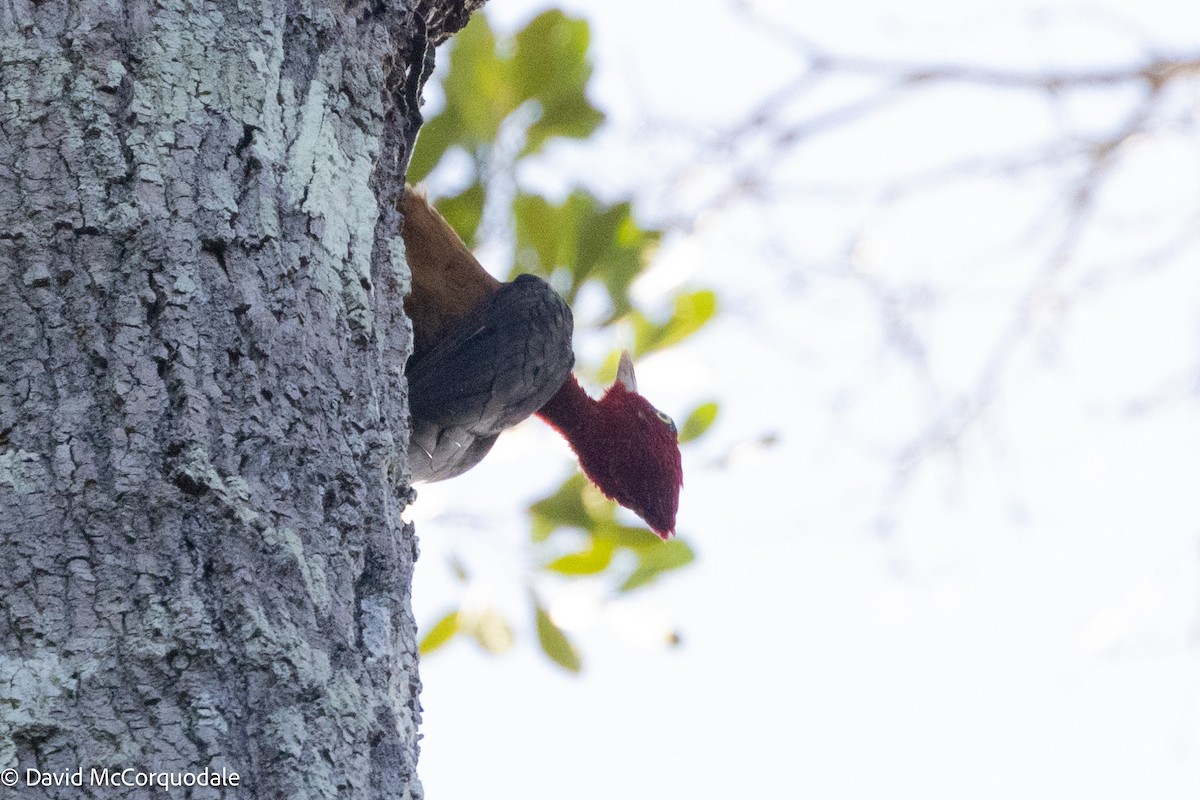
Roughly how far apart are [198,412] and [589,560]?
1838 millimetres

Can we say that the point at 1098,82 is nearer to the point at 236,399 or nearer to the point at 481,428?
the point at 481,428

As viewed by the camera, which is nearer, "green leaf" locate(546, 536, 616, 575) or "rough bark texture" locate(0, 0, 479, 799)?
"rough bark texture" locate(0, 0, 479, 799)

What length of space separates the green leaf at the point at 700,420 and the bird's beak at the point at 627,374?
157 millimetres

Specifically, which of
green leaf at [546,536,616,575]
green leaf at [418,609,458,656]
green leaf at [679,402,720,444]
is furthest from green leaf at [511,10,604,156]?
green leaf at [418,609,458,656]

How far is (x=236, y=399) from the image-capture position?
1138 mm

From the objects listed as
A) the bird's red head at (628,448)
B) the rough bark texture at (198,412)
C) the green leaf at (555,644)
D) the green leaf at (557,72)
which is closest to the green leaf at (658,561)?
the bird's red head at (628,448)

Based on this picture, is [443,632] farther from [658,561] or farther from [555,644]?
[658,561]

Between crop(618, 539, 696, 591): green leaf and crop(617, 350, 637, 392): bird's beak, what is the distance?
391mm

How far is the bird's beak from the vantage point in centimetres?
301

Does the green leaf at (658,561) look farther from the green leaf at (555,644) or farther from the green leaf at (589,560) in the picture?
the green leaf at (555,644)

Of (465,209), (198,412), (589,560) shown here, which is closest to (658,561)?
(589,560)

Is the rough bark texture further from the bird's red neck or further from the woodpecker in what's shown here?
the bird's red neck

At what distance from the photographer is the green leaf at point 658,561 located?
2906mm

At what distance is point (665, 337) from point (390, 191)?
4.79ft
